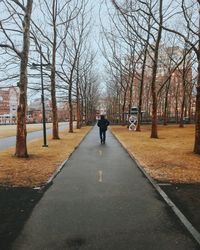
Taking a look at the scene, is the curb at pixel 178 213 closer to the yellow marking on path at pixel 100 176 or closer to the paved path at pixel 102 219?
the paved path at pixel 102 219

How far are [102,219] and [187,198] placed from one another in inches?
95.0

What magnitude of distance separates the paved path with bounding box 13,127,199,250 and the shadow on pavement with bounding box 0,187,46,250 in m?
0.13

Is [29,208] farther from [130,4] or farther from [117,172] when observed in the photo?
[130,4]

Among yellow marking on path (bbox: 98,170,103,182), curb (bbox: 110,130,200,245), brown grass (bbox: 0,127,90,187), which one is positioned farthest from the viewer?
yellow marking on path (bbox: 98,170,103,182)

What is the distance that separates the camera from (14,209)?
6.91 meters

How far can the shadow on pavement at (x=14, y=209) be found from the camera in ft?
17.7

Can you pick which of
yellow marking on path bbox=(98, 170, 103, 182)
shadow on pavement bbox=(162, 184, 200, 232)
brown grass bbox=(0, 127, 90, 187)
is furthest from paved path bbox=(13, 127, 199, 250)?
brown grass bbox=(0, 127, 90, 187)

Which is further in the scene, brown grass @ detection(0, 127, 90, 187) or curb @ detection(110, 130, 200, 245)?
brown grass @ detection(0, 127, 90, 187)

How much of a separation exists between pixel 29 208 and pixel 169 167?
21.4 ft

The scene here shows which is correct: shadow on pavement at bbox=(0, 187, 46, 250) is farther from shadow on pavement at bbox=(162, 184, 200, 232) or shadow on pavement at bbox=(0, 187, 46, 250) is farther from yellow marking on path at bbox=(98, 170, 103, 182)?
shadow on pavement at bbox=(162, 184, 200, 232)

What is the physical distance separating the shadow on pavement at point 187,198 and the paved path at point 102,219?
30 cm

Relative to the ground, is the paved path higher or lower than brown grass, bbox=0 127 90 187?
higher

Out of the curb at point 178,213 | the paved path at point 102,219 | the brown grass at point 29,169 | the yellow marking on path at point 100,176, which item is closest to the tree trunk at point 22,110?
the brown grass at point 29,169

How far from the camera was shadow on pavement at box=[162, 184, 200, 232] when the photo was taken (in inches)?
249
